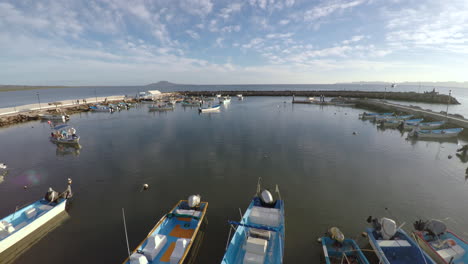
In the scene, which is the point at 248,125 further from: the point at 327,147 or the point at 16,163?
the point at 16,163

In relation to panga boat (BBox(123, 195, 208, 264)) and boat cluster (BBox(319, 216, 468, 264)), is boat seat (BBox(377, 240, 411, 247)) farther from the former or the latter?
panga boat (BBox(123, 195, 208, 264))

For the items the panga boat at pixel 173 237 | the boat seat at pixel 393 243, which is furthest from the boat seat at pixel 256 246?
the boat seat at pixel 393 243

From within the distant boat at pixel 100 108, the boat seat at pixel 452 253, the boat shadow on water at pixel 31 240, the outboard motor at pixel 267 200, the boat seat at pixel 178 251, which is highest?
the distant boat at pixel 100 108

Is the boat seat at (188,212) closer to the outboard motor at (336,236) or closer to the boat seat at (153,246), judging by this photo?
the boat seat at (153,246)

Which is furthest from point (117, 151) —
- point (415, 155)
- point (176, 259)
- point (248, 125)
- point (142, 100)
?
point (142, 100)

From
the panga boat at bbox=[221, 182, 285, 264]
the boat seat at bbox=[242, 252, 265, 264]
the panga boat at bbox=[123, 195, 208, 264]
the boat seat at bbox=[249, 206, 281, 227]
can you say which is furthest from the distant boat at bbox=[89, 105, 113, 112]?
the boat seat at bbox=[242, 252, 265, 264]

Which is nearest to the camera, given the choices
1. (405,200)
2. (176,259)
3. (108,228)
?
(176,259)
